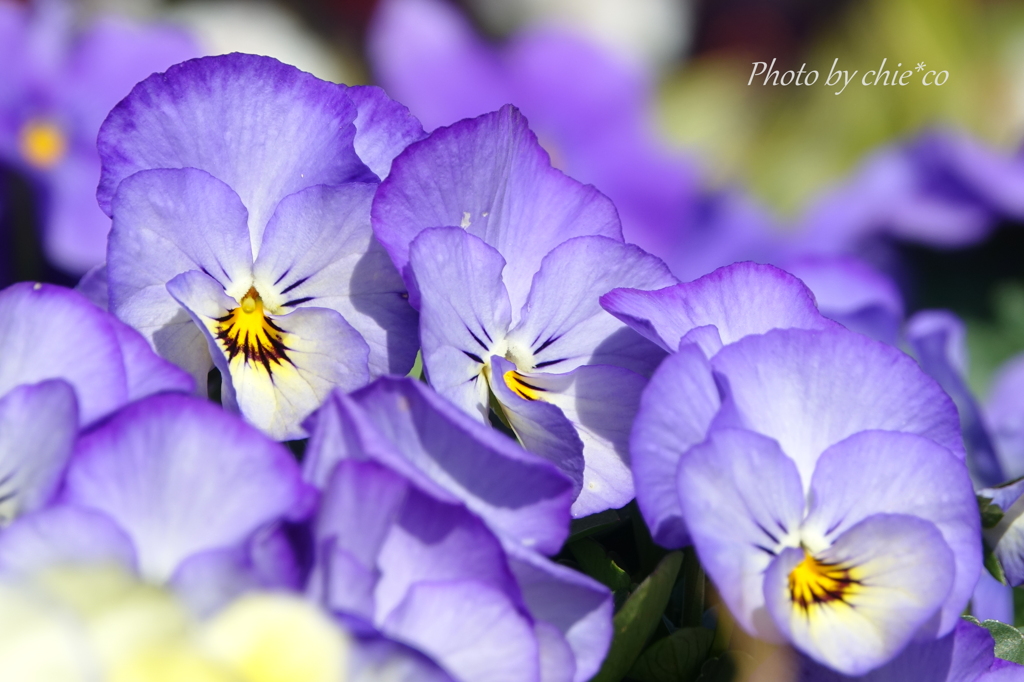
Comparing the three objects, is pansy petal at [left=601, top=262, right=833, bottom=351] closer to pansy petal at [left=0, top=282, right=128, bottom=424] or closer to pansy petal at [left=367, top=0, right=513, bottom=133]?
pansy petal at [left=0, top=282, right=128, bottom=424]

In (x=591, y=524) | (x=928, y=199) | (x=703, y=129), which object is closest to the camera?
(x=591, y=524)

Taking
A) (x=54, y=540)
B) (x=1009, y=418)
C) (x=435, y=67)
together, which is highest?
(x=435, y=67)

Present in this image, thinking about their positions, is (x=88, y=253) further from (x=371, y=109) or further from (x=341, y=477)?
(x=341, y=477)

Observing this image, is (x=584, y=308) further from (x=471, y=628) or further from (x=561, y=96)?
(x=561, y=96)

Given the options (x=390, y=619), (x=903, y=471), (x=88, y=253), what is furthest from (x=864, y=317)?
(x=88, y=253)

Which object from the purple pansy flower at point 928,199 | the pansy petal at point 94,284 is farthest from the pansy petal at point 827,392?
the purple pansy flower at point 928,199

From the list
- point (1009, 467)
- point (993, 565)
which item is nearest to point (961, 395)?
point (1009, 467)

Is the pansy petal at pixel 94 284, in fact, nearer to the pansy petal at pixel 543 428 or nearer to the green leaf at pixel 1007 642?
the pansy petal at pixel 543 428
